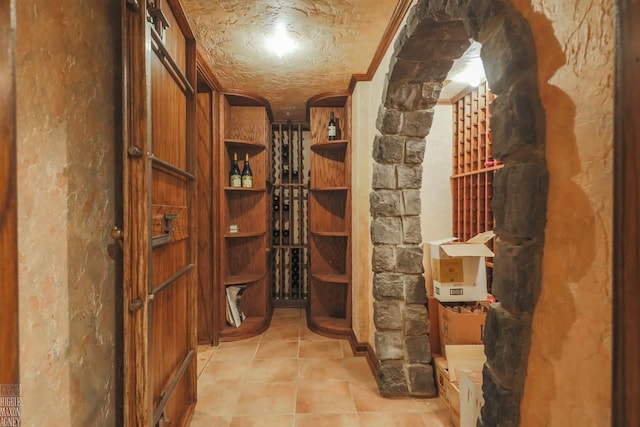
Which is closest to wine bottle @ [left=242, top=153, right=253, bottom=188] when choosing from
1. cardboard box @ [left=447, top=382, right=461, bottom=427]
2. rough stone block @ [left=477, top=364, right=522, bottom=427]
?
cardboard box @ [left=447, top=382, right=461, bottom=427]

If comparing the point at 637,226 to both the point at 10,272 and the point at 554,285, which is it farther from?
the point at 10,272

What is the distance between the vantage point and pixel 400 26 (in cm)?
170

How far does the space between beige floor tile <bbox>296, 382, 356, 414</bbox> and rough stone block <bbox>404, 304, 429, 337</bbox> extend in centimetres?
54

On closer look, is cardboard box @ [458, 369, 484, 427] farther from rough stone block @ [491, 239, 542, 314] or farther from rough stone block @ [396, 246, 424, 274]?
rough stone block @ [491, 239, 542, 314]

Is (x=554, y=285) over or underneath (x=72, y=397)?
over

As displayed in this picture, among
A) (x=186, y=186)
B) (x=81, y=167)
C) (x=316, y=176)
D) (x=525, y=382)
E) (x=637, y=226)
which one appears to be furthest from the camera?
(x=316, y=176)

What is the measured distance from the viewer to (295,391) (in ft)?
6.34

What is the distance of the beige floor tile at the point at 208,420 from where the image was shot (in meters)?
1.63

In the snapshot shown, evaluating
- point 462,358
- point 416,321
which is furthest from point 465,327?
point 416,321

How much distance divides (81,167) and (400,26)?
A: 5.48ft

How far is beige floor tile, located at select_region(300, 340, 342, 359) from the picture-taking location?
242 cm

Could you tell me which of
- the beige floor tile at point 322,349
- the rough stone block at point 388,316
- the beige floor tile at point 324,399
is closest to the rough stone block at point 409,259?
the rough stone block at point 388,316

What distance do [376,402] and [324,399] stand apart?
1.02 ft

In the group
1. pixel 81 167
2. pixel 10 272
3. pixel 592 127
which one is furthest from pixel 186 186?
pixel 592 127
